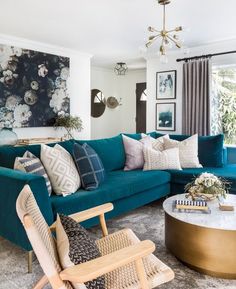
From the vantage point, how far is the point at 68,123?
5410 millimetres

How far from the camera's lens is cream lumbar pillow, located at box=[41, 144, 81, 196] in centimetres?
262

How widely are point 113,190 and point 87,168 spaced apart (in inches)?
13.5

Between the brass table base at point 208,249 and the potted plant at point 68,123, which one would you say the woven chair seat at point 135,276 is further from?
the potted plant at point 68,123

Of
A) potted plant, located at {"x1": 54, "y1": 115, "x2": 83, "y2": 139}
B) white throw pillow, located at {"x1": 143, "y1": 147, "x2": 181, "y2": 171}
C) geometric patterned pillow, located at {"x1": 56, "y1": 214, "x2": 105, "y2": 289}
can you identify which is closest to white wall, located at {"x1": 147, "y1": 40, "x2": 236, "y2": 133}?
potted plant, located at {"x1": 54, "y1": 115, "x2": 83, "y2": 139}

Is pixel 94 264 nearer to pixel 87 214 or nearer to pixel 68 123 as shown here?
pixel 87 214

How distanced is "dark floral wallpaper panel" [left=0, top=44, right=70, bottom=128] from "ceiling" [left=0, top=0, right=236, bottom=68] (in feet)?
1.08

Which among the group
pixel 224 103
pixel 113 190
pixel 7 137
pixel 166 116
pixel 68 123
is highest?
pixel 224 103

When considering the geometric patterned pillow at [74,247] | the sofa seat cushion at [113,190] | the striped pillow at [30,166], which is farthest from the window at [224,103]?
the geometric patterned pillow at [74,247]

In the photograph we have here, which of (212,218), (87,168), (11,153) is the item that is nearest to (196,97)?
(87,168)

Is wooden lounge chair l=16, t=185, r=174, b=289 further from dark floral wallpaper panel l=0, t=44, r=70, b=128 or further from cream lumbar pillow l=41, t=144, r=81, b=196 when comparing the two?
dark floral wallpaper panel l=0, t=44, r=70, b=128

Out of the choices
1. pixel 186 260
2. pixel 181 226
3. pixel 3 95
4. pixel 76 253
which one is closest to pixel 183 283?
pixel 186 260

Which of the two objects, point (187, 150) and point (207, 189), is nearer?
point (207, 189)

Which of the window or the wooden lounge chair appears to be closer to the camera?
the wooden lounge chair

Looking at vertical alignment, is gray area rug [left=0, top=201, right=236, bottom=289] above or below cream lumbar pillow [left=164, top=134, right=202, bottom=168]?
below
